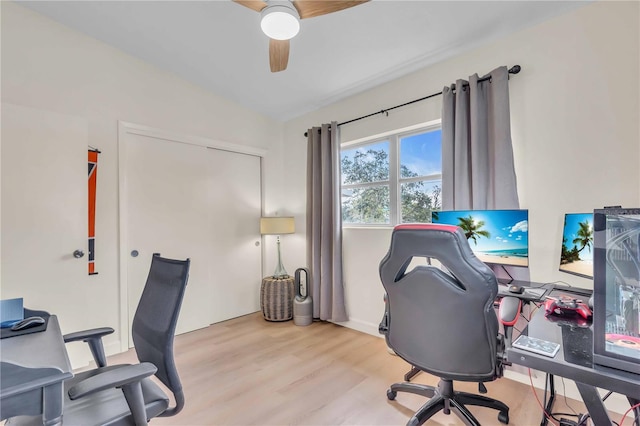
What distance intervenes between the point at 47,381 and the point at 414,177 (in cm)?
280

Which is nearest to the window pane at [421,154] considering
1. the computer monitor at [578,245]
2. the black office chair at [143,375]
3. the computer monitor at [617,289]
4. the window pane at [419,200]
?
the window pane at [419,200]

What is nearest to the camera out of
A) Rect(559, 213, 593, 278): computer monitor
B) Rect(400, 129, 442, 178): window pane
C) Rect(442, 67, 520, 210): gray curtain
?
Rect(559, 213, 593, 278): computer monitor

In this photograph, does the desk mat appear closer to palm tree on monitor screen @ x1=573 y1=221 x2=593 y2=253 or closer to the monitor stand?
the monitor stand

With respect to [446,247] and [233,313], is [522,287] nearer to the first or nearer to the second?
[446,247]

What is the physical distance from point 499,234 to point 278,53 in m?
1.93

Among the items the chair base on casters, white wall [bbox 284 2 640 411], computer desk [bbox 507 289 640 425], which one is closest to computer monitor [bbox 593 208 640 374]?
computer desk [bbox 507 289 640 425]

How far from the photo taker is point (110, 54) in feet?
8.85

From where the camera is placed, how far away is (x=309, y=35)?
236 centimetres

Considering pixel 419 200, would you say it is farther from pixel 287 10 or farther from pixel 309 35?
pixel 287 10

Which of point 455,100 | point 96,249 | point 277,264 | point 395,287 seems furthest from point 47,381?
point 277,264

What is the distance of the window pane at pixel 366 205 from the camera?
10.2 feet

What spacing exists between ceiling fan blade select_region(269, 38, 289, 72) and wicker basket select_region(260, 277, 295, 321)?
2328 millimetres

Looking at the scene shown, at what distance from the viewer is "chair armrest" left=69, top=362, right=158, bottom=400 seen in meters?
0.89

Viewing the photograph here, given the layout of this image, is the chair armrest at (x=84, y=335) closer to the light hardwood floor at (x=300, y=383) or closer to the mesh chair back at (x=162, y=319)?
the mesh chair back at (x=162, y=319)
